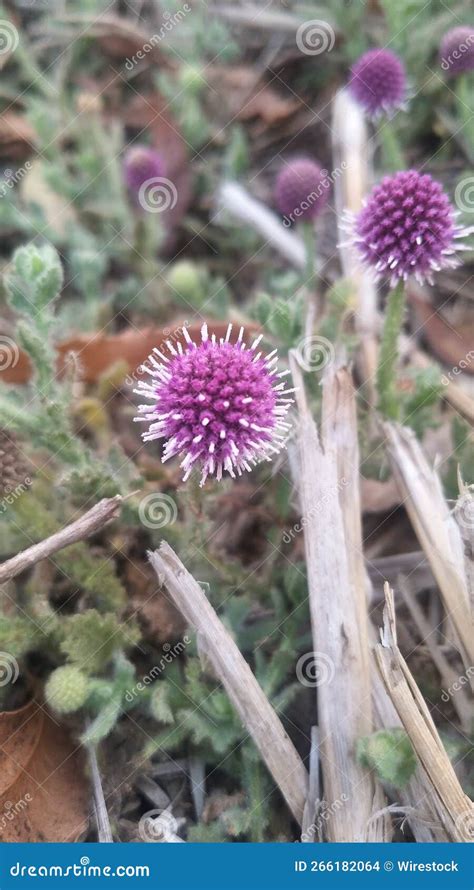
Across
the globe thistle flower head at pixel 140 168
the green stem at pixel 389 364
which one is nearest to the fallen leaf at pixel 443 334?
the green stem at pixel 389 364

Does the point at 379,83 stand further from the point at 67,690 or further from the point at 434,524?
the point at 67,690

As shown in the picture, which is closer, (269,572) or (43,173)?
(269,572)

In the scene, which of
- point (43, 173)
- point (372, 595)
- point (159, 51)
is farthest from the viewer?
point (159, 51)

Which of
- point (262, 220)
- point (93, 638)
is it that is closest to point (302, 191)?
point (262, 220)

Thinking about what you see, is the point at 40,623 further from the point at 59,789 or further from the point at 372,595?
the point at 372,595

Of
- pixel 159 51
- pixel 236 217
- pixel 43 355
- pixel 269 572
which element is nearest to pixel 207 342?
pixel 43 355
